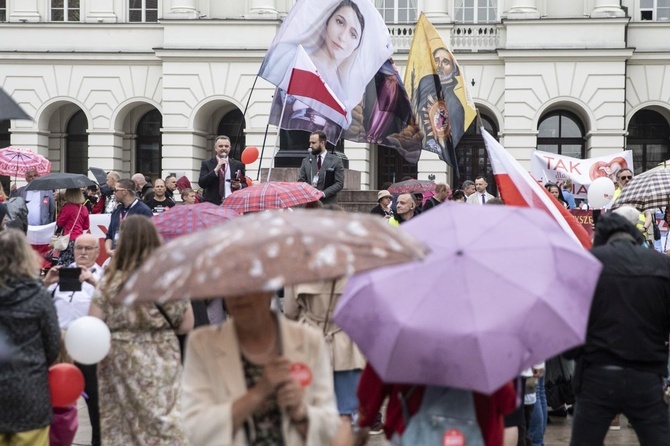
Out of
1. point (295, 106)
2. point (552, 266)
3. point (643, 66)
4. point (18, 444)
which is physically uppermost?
point (643, 66)

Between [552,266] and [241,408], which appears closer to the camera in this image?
[241,408]

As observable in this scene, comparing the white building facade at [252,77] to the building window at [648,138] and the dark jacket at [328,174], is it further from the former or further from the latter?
the dark jacket at [328,174]

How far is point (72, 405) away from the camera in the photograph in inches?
279

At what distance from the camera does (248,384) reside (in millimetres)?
4078

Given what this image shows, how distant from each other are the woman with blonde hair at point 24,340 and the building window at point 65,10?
108 feet

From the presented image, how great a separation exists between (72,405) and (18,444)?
3.20 ft

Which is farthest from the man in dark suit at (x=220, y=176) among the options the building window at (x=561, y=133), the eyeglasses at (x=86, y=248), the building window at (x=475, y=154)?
the building window at (x=561, y=133)

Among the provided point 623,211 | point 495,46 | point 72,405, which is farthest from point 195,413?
point 495,46

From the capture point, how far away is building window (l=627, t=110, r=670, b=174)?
36469mm

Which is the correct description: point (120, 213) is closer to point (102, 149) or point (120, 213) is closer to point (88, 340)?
point (88, 340)

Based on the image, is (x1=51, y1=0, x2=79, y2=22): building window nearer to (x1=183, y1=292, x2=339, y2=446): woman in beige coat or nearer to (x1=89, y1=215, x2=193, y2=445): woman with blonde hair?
(x1=89, y1=215, x2=193, y2=445): woman with blonde hair

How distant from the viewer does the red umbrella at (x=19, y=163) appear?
22.0 m

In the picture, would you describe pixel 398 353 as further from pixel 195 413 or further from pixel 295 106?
pixel 295 106

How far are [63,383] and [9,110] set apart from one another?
1.54 meters
